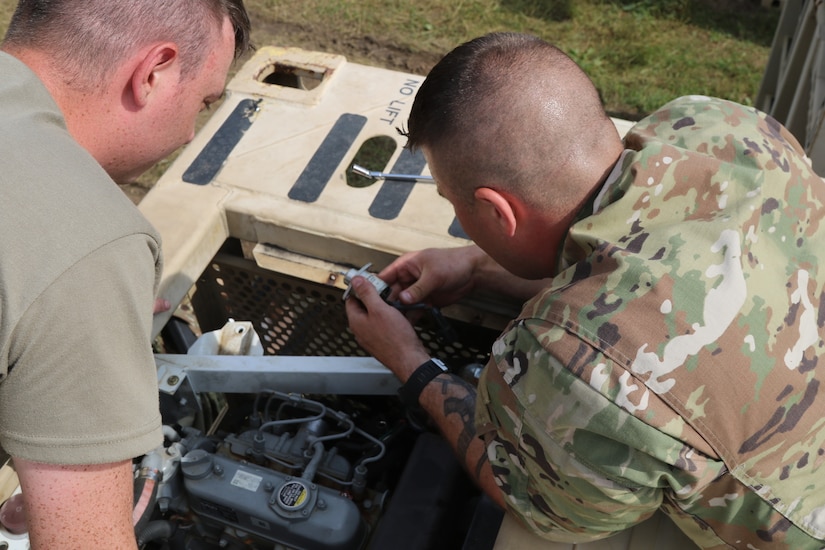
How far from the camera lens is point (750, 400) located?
3.92ft

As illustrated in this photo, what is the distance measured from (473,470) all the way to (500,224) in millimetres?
489

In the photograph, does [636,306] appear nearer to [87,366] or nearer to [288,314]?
[87,366]

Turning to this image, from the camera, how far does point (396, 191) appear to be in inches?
79.6

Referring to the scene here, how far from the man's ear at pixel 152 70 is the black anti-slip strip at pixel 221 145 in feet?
2.12

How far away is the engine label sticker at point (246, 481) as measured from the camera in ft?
5.33

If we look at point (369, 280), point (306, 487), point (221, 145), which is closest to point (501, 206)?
point (369, 280)

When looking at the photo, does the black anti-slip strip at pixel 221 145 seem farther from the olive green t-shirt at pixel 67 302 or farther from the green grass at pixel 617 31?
the green grass at pixel 617 31

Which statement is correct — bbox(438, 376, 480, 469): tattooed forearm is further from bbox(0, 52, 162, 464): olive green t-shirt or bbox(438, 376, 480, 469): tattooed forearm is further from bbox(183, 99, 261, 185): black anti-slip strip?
bbox(183, 99, 261, 185): black anti-slip strip

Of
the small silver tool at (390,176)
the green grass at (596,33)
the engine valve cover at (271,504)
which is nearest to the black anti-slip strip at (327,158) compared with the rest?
the small silver tool at (390,176)

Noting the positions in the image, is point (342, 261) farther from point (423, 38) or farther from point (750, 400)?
point (423, 38)

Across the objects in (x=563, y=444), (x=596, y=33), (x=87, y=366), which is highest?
(x=87, y=366)

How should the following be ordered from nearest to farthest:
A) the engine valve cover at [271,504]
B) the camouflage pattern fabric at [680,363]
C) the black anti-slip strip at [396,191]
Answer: the camouflage pattern fabric at [680,363] → the engine valve cover at [271,504] → the black anti-slip strip at [396,191]

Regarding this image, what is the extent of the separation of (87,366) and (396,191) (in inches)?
41.3

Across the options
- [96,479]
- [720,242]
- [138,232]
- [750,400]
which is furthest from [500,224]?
[96,479]
